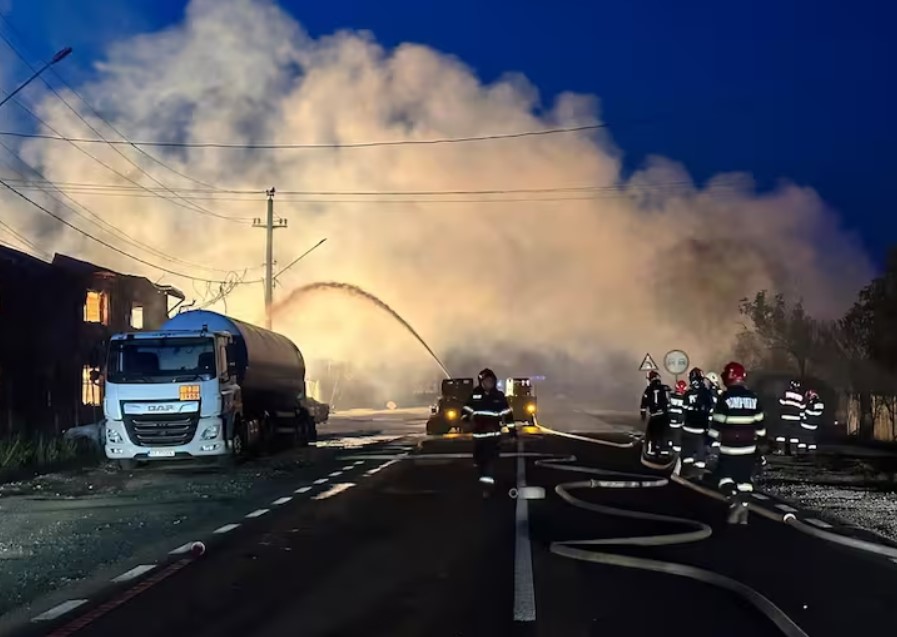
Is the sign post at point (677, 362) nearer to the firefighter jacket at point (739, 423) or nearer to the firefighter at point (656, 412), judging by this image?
the firefighter at point (656, 412)

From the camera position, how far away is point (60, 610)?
→ 7660mm

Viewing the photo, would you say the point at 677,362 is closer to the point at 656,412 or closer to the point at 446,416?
the point at 446,416

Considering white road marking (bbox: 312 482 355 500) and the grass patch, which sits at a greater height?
the grass patch

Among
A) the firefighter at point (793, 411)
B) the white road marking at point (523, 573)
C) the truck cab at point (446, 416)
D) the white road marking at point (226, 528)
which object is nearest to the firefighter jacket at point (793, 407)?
the firefighter at point (793, 411)

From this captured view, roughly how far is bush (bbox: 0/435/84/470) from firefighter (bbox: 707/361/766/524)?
14312mm

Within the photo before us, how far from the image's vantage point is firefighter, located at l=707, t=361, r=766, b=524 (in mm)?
11469

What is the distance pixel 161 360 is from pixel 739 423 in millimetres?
13542

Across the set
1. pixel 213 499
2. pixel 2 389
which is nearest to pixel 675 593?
pixel 213 499

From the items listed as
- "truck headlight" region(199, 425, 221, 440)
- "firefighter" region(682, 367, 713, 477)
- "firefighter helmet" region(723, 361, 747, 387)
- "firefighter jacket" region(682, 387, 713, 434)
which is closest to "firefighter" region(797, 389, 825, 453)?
"firefighter" region(682, 367, 713, 477)

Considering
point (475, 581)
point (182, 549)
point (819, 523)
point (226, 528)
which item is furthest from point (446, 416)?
point (475, 581)

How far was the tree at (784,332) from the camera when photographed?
4206cm

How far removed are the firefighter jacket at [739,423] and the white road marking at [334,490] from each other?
5.93 meters

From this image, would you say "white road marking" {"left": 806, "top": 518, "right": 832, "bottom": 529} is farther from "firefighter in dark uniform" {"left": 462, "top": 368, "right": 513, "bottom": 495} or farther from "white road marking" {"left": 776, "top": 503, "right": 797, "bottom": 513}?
"firefighter in dark uniform" {"left": 462, "top": 368, "right": 513, "bottom": 495}

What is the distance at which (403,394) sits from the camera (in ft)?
283
